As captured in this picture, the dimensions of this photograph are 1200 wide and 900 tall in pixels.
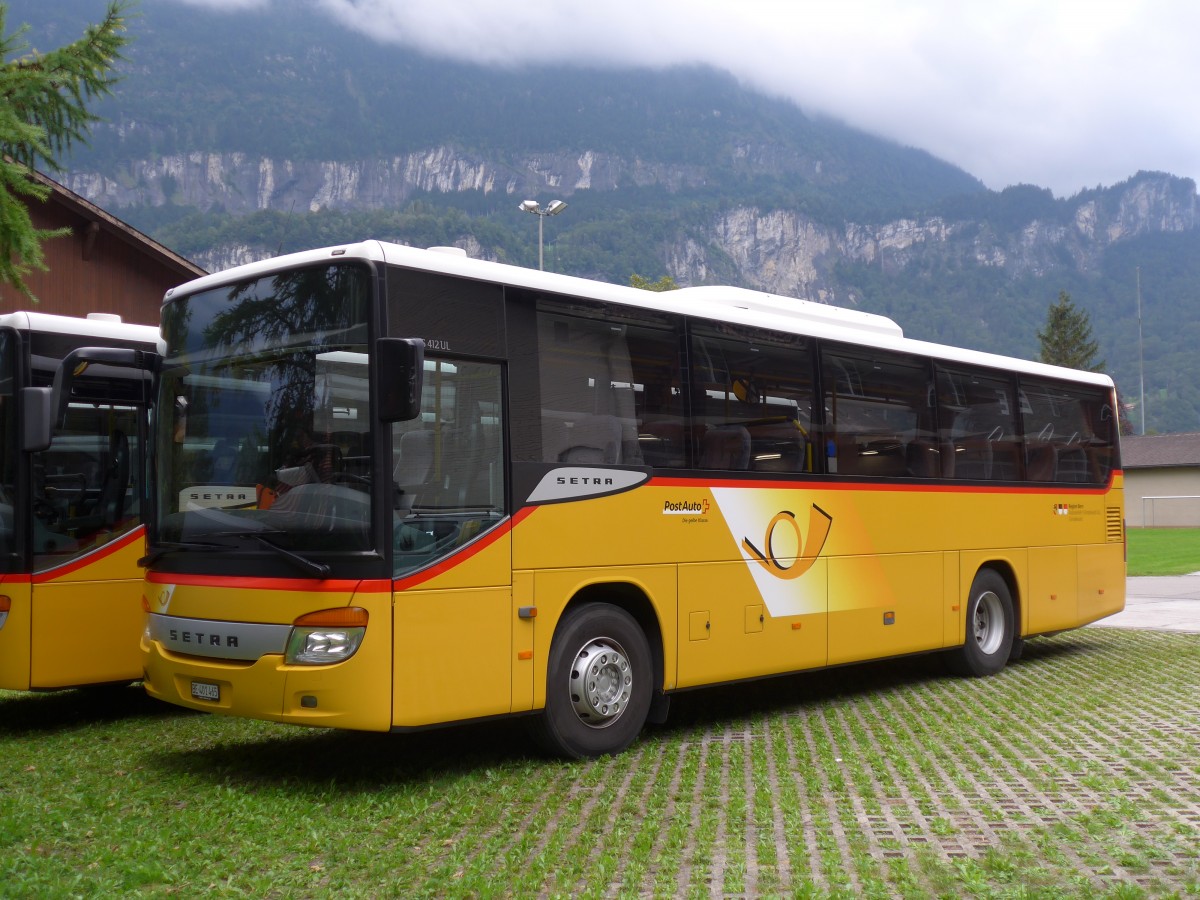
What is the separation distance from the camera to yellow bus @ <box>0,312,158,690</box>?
9078 millimetres

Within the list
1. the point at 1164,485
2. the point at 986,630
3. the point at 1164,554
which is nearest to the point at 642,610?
the point at 986,630

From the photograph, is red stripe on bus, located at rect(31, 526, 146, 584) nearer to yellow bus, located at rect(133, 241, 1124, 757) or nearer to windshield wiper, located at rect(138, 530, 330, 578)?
windshield wiper, located at rect(138, 530, 330, 578)

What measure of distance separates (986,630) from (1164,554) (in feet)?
90.4

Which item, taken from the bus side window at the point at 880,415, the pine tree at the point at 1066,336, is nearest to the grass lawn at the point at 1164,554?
the bus side window at the point at 880,415

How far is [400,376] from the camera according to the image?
6.81 meters

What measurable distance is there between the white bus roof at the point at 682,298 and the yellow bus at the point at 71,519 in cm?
103

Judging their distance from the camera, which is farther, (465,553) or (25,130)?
(465,553)

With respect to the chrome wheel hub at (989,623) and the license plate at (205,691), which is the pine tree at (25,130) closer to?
the license plate at (205,691)

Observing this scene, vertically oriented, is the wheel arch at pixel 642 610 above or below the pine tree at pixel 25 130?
below

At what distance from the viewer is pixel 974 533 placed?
39.6 ft

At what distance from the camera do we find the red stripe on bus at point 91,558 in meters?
9.13

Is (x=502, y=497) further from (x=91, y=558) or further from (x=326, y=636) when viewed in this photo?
(x=91, y=558)

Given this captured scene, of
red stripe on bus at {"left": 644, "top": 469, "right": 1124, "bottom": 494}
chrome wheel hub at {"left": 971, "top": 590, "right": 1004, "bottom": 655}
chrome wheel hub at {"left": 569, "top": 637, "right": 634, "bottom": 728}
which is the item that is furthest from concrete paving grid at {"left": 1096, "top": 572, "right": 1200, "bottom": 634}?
chrome wheel hub at {"left": 569, "top": 637, "right": 634, "bottom": 728}

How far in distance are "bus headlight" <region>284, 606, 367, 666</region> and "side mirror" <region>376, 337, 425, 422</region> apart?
42.6 inches
